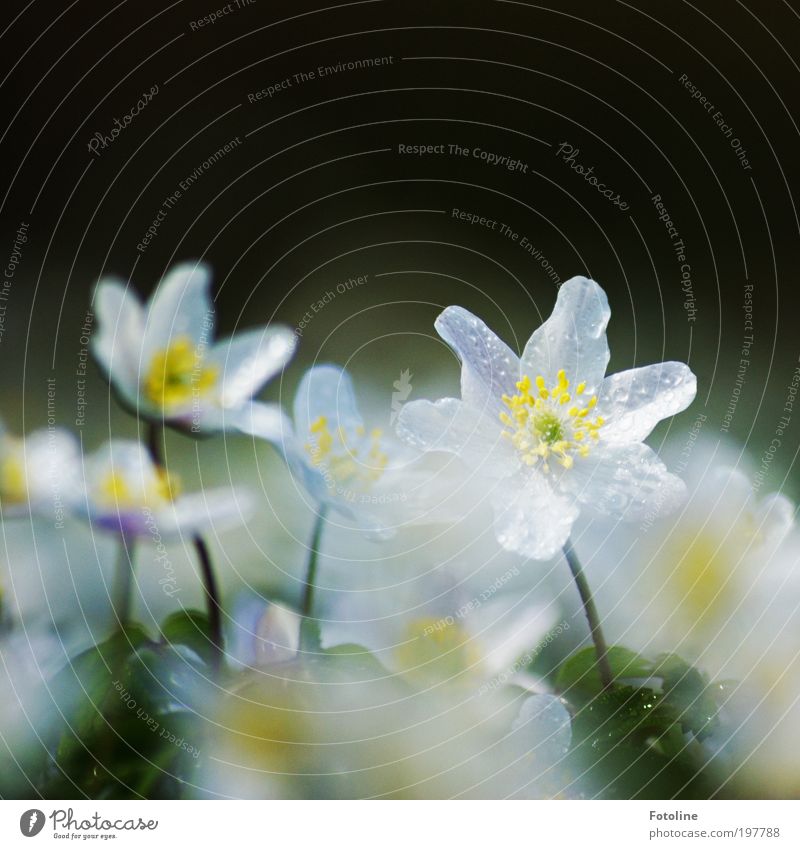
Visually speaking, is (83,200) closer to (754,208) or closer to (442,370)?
(442,370)

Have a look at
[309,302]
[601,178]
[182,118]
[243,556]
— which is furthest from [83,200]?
[601,178]

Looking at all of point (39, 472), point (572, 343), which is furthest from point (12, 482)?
point (572, 343)

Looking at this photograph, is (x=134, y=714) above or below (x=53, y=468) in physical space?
below

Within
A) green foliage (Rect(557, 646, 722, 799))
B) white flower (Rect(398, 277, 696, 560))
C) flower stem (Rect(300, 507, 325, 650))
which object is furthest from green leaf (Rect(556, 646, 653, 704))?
flower stem (Rect(300, 507, 325, 650))

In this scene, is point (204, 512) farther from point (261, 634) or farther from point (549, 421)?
point (549, 421)

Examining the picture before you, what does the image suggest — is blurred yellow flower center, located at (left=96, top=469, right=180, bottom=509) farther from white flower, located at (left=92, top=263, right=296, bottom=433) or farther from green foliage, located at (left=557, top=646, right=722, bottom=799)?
green foliage, located at (left=557, top=646, right=722, bottom=799)

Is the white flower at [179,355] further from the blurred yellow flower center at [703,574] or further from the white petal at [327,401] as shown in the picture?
the blurred yellow flower center at [703,574]
